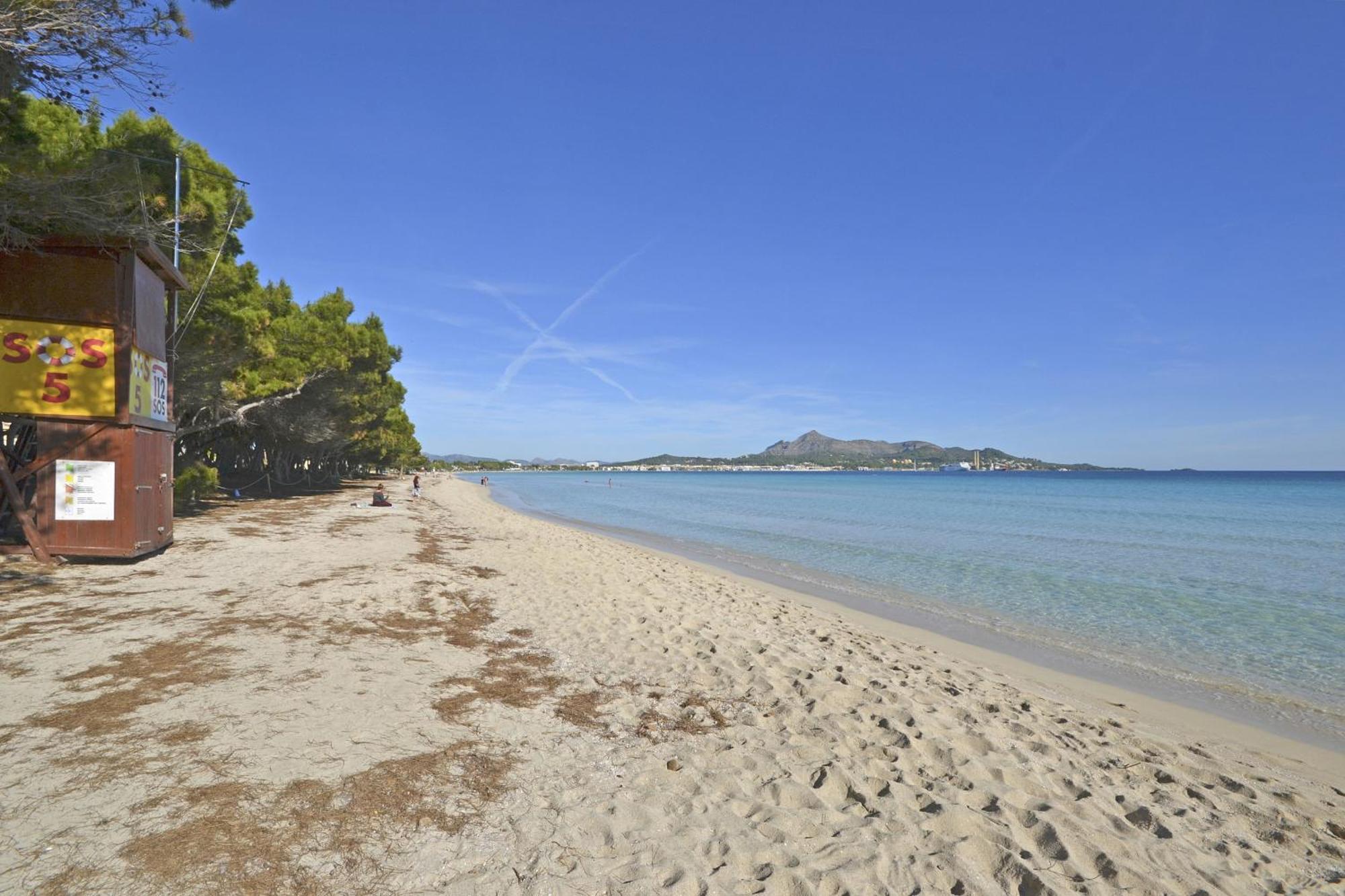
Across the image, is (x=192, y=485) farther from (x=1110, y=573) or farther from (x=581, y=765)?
(x=1110, y=573)

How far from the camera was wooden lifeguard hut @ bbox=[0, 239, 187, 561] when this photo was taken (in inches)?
381

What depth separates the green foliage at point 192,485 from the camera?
60.2 feet

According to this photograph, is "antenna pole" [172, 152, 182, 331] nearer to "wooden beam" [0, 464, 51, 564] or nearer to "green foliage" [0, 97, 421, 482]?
"green foliage" [0, 97, 421, 482]

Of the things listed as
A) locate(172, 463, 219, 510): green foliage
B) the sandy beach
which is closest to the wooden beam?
the sandy beach

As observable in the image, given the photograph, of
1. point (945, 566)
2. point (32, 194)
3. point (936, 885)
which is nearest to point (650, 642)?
point (936, 885)

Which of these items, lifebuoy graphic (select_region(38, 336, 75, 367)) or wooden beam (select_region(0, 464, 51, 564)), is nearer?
wooden beam (select_region(0, 464, 51, 564))

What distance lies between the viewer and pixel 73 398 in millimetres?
9867

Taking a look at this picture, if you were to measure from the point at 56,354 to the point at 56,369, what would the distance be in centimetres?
23

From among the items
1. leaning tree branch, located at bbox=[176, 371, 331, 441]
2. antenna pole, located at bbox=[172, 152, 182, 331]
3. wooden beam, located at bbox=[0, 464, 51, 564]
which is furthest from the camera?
leaning tree branch, located at bbox=[176, 371, 331, 441]

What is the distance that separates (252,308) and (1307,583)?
28.4 metres

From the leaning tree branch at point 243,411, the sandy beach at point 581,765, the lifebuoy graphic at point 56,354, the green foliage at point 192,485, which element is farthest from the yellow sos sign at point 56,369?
the leaning tree branch at point 243,411

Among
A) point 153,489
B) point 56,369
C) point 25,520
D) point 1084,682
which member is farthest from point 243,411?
point 1084,682

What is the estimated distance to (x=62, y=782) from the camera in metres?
3.58

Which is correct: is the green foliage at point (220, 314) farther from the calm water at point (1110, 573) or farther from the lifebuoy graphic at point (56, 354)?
the calm water at point (1110, 573)
